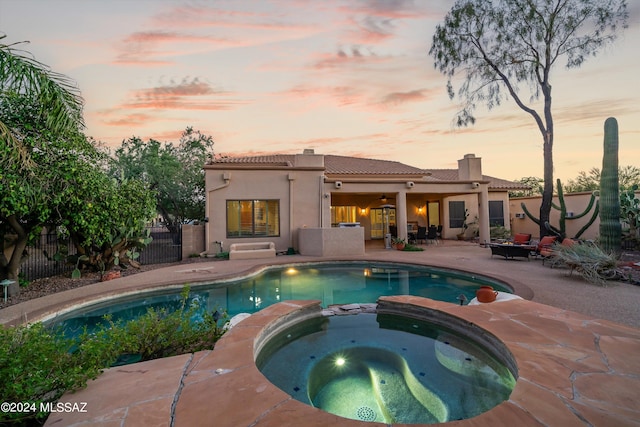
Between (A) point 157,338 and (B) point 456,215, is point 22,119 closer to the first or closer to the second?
(A) point 157,338

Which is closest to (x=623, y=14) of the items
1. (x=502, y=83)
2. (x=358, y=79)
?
(x=502, y=83)

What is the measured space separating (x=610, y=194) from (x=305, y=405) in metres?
12.4

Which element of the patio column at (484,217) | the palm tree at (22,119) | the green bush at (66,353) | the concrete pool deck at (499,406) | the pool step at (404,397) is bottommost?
the pool step at (404,397)

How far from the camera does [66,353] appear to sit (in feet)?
10.7

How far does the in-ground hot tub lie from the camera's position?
3.22m

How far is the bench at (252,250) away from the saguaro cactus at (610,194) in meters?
12.3

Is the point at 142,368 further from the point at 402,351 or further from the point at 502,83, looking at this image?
the point at 502,83

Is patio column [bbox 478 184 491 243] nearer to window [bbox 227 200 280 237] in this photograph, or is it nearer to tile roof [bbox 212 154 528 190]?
tile roof [bbox 212 154 528 190]

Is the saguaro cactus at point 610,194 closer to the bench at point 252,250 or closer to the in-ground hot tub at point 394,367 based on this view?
the in-ground hot tub at point 394,367

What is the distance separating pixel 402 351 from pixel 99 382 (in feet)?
13.0

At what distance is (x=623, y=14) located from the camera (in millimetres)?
12977

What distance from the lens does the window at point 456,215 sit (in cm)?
2027

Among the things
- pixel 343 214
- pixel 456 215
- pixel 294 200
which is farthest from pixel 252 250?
pixel 456 215

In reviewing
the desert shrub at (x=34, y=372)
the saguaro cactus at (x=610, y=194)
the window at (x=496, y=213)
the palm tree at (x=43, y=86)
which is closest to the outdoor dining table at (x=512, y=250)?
the saguaro cactus at (x=610, y=194)
